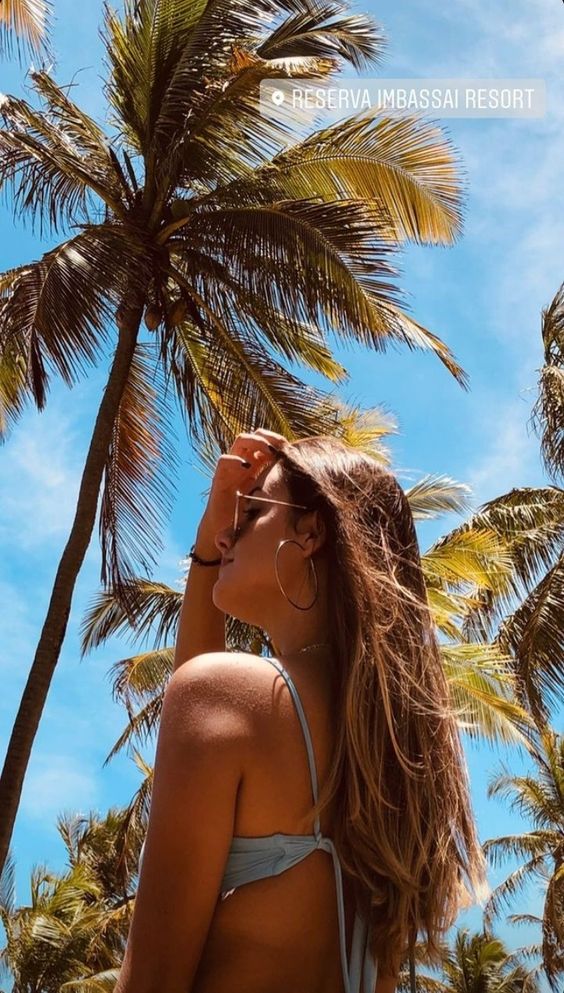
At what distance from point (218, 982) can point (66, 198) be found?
35.3ft

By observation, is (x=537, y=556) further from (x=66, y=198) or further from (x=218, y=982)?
(x=218, y=982)

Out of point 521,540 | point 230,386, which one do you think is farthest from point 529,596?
point 230,386

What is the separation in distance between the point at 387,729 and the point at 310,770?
0.16m

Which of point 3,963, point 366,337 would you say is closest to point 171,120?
point 366,337

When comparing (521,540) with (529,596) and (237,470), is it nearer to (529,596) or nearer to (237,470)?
(529,596)

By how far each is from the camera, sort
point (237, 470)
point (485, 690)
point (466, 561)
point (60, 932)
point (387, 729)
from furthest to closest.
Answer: point (60, 932) < point (466, 561) < point (485, 690) < point (237, 470) < point (387, 729)

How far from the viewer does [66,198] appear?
11.2 m

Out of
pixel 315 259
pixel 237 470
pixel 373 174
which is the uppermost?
pixel 373 174

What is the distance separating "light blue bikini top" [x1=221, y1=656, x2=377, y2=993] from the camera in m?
1.32

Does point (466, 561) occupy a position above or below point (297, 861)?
above

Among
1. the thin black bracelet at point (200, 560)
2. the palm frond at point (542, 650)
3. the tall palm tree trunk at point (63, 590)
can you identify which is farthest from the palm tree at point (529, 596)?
the thin black bracelet at point (200, 560)

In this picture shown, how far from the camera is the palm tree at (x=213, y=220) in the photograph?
10219 millimetres

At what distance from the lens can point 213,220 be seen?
10727 millimetres

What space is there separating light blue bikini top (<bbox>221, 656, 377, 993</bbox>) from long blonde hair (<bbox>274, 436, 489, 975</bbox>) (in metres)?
0.03
